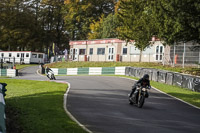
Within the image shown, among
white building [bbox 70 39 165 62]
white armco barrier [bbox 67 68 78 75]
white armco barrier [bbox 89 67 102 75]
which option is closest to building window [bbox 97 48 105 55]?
white building [bbox 70 39 165 62]

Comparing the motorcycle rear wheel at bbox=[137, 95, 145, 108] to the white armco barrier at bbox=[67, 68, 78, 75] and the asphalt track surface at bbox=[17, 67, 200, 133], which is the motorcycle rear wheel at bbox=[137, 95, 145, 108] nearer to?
the asphalt track surface at bbox=[17, 67, 200, 133]

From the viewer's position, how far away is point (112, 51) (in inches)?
1831

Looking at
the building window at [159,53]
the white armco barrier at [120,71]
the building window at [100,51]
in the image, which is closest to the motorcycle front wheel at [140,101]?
the white armco barrier at [120,71]

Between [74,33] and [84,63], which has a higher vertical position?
[74,33]

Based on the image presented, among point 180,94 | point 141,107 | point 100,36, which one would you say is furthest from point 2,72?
point 141,107

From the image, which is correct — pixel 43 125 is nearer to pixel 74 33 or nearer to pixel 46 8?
pixel 74 33

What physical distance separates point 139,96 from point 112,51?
33.5 metres

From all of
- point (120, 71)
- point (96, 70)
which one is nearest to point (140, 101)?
point (120, 71)

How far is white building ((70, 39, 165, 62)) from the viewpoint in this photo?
40.0m

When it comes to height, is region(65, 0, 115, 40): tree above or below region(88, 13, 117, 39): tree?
above

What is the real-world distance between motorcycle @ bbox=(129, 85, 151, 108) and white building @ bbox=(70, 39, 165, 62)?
2416cm

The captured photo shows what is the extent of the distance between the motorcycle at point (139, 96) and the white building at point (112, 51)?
24.2 m

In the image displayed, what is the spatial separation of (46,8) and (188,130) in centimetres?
7140

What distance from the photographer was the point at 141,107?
519 inches
